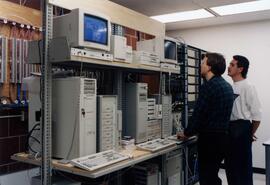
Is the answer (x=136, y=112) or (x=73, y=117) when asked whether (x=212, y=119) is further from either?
(x=73, y=117)

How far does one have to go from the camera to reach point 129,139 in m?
2.48

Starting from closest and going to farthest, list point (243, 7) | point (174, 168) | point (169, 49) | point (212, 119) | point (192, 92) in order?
point (212, 119) → point (169, 49) → point (174, 168) → point (243, 7) → point (192, 92)

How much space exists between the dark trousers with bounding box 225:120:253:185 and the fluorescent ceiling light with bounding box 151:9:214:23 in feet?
5.55

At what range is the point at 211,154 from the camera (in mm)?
2410

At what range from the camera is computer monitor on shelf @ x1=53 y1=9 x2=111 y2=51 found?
1.86 m

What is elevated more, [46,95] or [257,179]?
[46,95]

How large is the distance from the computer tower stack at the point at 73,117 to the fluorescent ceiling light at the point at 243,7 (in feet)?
7.70

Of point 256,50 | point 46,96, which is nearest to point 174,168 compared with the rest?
point 46,96

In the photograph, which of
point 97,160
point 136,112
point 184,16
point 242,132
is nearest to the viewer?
point 97,160

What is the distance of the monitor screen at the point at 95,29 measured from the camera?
1914 mm

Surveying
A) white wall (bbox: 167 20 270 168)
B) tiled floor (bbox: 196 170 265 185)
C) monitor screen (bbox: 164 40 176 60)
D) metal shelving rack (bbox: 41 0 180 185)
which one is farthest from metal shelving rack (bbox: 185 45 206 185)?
metal shelving rack (bbox: 41 0 180 185)

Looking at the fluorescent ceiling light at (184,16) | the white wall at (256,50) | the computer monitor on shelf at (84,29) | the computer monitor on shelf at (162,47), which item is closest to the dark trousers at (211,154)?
the computer monitor on shelf at (162,47)

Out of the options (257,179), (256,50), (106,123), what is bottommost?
(257,179)

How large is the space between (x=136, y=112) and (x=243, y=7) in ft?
6.77
